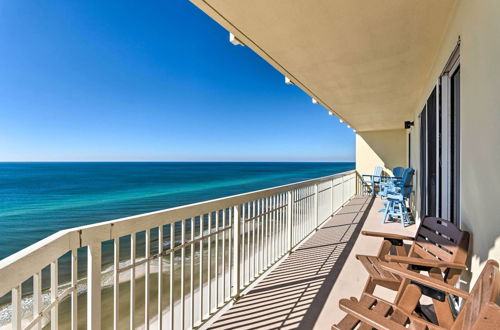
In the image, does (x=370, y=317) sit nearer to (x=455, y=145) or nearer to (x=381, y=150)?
(x=455, y=145)

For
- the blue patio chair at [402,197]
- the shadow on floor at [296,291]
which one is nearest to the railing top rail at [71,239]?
the shadow on floor at [296,291]

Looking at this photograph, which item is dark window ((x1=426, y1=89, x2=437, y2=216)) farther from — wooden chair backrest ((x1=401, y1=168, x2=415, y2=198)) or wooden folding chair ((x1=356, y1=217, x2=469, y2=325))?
wooden chair backrest ((x1=401, y1=168, x2=415, y2=198))

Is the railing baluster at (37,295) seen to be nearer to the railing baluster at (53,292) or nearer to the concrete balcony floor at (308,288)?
the railing baluster at (53,292)

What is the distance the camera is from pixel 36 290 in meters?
0.86

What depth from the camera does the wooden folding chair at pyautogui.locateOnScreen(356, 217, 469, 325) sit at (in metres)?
1.43

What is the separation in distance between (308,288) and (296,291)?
0.43 ft

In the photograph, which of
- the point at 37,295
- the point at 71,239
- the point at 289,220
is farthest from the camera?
the point at 289,220

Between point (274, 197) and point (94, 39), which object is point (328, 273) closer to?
point (274, 197)

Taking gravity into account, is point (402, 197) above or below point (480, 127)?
below

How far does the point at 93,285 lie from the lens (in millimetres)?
1129

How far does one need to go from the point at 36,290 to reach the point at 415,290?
1.69 meters

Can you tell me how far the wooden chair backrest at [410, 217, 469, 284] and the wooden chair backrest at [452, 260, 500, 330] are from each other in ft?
1.78

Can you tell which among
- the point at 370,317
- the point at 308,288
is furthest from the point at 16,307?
the point at 308,288

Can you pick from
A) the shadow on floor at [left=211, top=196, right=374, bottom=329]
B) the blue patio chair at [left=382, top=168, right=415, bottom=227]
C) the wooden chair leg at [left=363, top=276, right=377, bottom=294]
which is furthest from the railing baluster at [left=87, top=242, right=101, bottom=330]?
the blue patio chair at [left=382, top=168, right=415, bottom=227]
